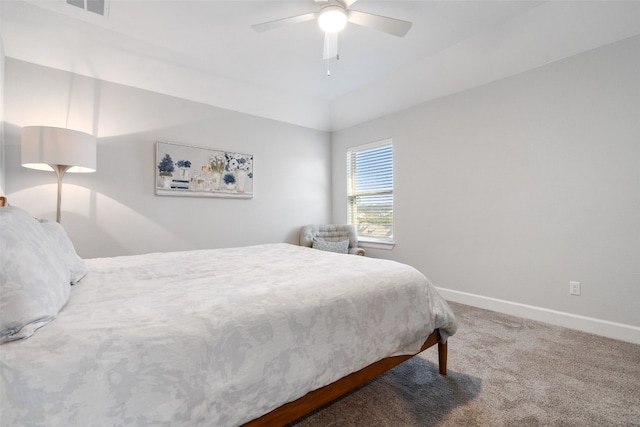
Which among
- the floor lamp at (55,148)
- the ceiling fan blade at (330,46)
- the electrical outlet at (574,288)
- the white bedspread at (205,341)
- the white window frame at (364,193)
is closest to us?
the white bedspread at (205,341)

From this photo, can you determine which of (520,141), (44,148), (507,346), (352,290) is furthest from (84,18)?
(507,346)

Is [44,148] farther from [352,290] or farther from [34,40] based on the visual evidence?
[352,290]

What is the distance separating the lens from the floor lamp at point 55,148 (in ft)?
7.20

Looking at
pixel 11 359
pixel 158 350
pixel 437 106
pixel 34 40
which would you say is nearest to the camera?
pixel 11 359

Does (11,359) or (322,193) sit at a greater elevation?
(322,193)

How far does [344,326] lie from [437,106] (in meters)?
3.10

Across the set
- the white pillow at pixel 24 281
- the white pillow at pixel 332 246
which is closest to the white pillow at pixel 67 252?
the white pillow at pixel 24 281

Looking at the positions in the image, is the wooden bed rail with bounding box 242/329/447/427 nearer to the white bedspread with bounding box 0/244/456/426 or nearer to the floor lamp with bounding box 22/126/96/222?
the white bedspread with bounding box 0/244/456/426

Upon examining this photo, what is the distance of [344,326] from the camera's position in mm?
1238

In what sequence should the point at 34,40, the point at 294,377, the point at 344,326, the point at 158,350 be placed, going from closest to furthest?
the point at 158,350
the point at 294,377
the point at 344,326
the point at 34,40

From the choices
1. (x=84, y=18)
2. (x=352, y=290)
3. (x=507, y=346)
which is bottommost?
(x=507, y=346)

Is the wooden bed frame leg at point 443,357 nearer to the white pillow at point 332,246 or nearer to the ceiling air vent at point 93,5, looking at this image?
the white pillow at point 332,246

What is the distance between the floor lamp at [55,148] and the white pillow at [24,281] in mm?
1637

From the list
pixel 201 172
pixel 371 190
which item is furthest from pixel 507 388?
pixel 201 172
